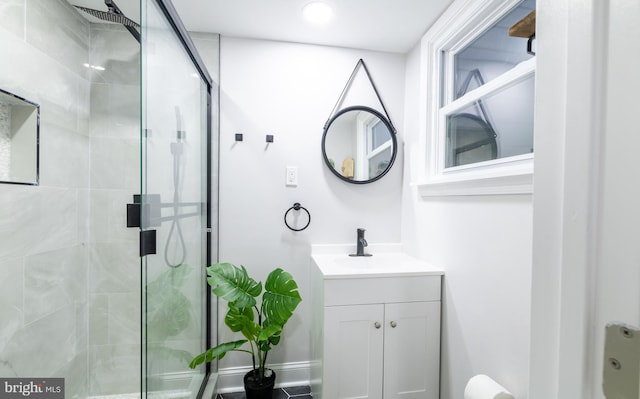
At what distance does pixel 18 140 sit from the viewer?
1290 mm

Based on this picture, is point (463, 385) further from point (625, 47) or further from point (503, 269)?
point (625, 47)

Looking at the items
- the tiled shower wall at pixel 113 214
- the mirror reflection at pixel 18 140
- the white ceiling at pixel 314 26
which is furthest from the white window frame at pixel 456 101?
the mirror reflection at pixel 18 140

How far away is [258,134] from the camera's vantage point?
181 cm

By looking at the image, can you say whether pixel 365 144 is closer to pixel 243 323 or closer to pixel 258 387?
pixel 243 323

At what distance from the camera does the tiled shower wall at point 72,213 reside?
1260 mm

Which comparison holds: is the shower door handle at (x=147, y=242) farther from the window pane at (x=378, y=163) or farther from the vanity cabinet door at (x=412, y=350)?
the window pane at (x=378, y=163)

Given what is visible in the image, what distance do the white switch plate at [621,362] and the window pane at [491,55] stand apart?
46.8 inches

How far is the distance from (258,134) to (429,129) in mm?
1115

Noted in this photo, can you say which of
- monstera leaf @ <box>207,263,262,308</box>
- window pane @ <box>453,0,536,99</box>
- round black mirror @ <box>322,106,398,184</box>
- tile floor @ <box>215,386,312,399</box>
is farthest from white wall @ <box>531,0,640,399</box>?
tile floor @ <box>215,386,312,399</box>

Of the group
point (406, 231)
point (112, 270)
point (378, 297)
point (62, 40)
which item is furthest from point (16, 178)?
point (406, 231)

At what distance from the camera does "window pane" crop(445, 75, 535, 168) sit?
110 centimetres

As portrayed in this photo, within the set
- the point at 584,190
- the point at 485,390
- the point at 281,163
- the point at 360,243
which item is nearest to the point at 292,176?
the point at 281,163

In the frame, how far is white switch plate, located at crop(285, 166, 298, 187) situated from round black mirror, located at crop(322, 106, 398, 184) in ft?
0.75

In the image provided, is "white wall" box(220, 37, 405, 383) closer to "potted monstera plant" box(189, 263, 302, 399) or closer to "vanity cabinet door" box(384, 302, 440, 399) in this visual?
"potted monstera plant" box(189, 263, 302, 399)
